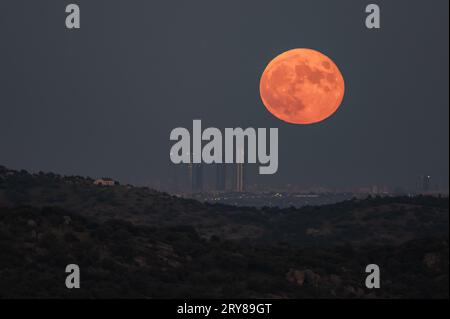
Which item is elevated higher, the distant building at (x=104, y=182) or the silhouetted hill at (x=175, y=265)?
the distant building at (x=104, y=182)

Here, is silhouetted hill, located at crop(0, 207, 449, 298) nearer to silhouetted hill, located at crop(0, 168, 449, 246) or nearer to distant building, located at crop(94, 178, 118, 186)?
silhouetted hill, located at crop(0, 168, 449, 246)

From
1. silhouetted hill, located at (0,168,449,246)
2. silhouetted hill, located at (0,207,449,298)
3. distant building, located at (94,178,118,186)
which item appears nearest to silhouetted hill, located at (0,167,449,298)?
silhouetted hill, located at (0,207,449,298)

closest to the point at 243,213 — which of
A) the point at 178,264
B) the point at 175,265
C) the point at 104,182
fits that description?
the point at 104,182

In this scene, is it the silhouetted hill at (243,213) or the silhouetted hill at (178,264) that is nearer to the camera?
the silhouetted hill at (178,264)

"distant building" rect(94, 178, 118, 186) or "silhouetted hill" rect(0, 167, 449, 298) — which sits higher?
"distant building" rect(94, 178, 118, 186)

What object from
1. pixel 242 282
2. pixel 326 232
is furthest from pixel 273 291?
pixel 326 232

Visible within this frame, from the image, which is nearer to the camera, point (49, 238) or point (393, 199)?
point (49, 238)

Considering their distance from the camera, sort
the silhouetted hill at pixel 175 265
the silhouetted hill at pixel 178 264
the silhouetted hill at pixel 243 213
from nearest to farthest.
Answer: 1. the silhouetted hill at pixel 175 265
2. the silhouetted hill at pixel 178 264
3. the silhouetted hill at pixel 243 213

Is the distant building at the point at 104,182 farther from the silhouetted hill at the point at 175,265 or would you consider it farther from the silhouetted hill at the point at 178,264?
the silhouetted hill at the point at 175,265

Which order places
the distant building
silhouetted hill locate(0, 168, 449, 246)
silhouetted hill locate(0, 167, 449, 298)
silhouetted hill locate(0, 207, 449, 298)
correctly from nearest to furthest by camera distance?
1. silhouetted hill locate(0, 207, 449, 298)
2. silhouetted hill locate(0, 167, 449, 298)
3. silhouetted hill locate(0, 168, 449, 246)
4. the distant building

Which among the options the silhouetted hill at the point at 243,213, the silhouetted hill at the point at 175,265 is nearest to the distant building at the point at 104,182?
the silhouetted hill at the point at 243,213
